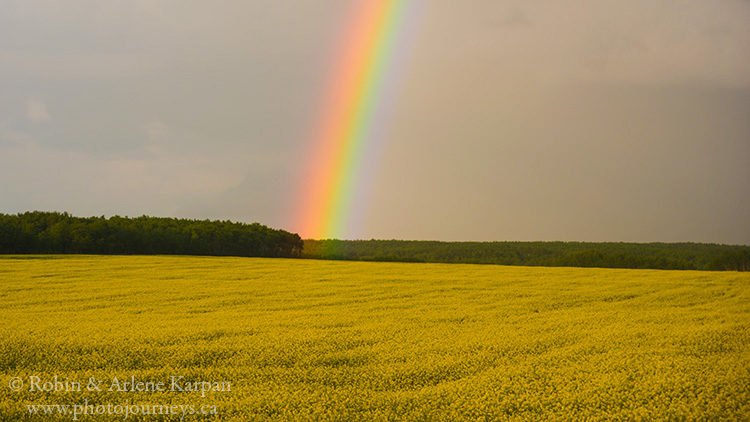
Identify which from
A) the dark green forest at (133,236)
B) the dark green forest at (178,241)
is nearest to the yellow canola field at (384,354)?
the dark green forest at (178,241)

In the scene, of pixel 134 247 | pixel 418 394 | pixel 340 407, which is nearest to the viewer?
pixel 340 407

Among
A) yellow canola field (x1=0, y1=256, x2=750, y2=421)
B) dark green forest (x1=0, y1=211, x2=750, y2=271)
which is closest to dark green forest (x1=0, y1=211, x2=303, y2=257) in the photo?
dark green forest (x1=0, y1=211, x2=750, y2=271)

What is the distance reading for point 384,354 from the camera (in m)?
9.85

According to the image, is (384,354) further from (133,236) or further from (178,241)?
(178,241)

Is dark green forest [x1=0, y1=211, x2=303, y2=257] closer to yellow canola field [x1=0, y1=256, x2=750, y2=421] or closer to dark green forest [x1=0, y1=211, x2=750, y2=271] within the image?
dark green forest [x1=0, y1=211, x2=750, y2=271]

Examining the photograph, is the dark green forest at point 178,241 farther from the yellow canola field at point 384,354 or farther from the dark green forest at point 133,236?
the yellow canola field at point 384,354

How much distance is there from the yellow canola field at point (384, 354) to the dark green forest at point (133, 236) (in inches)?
1652

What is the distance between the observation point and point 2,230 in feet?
178

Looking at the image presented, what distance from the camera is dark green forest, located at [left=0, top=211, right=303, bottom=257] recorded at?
56562 mm

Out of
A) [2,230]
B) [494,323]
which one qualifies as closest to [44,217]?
[2,230]

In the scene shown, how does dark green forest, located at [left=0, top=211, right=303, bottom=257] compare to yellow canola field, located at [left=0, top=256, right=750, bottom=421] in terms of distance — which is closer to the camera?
yellow canola field, located at [left=0, top=256, right=750, bottom=421]

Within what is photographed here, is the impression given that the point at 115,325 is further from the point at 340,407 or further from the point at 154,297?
the point at 340,407

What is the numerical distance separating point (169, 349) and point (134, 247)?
56.4 m

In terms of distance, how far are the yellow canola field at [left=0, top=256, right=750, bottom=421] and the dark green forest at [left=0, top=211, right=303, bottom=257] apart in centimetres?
4197
